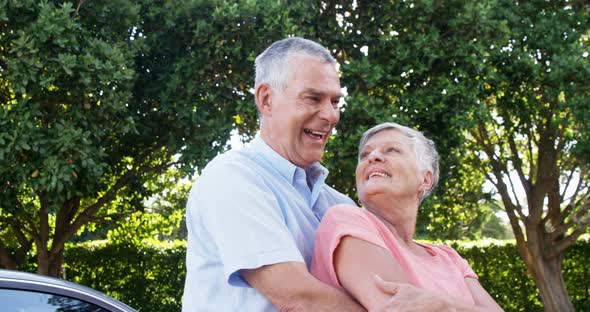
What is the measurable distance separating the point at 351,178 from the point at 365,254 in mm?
8251

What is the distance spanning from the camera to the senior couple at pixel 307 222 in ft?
6.79

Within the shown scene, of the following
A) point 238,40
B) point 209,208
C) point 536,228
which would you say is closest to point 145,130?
point 238,40

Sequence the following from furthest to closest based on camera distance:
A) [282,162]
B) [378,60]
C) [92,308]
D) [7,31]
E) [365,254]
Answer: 1. [378,60]
2. [7,31]
3. [92,308]
4. [282,162]
5. [365,254]

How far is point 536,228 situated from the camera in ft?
48.7

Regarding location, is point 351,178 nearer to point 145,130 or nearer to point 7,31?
point 145,130

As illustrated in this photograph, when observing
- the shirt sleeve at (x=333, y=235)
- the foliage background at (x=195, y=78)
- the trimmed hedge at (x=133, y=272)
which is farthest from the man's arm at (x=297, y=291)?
the trimmed hedge at (x=133, y=272)

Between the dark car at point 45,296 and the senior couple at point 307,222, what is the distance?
31.5 inches

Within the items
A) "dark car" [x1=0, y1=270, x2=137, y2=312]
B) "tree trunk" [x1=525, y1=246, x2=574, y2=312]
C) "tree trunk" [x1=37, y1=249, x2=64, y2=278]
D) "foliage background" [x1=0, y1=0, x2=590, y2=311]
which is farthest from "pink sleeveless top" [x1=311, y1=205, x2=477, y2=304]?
"tree trunk" [x1=525, y1=246, x2=574, y2=312]

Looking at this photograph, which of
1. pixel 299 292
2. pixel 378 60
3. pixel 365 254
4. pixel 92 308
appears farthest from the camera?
pixel 378 60

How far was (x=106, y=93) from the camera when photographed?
9961 millimetres

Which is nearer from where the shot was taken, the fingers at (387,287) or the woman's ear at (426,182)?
the fingers at (387,287)

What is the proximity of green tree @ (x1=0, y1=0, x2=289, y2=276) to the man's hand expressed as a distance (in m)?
7.93

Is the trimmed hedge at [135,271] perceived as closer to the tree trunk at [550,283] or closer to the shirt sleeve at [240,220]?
the tree trunk at [550,283]

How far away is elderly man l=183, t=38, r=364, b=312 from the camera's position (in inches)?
81.2
